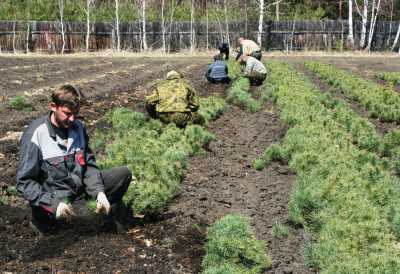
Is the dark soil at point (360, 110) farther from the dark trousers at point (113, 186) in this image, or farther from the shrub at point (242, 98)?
the dark trousers at point (113, 186)

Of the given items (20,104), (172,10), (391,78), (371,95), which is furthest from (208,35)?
(20,104)

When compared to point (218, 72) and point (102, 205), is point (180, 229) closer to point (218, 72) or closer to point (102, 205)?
point (102, 205)

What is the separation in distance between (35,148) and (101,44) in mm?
33776

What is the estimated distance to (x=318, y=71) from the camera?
21.2m

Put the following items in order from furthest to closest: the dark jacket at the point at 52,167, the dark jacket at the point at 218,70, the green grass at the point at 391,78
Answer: the green grass at the point at 391,78 < the dark jacket at the point at 218,70 < the dark jacket at the point at 52,167

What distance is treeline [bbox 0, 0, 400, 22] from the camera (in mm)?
39656

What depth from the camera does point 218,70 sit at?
53.9 ft

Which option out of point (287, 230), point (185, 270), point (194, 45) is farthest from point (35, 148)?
point (194, 45)

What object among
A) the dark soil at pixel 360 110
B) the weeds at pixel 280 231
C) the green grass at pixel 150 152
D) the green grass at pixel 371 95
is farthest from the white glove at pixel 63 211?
the green grass at pixel 371 95

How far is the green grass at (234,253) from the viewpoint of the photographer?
4.84 metres

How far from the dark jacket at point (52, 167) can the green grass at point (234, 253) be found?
1.18 meters

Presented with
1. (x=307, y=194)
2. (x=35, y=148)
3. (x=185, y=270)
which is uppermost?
(x=35, y=148)

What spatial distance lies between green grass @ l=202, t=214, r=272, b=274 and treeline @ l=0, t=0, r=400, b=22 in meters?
31.8

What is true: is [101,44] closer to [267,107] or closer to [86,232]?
[267,107]
